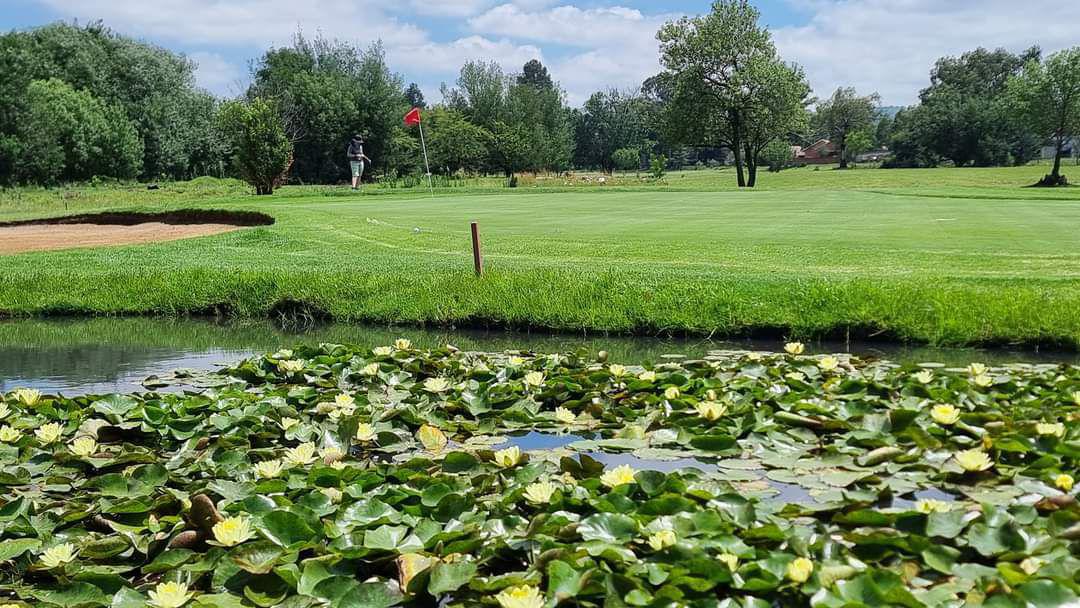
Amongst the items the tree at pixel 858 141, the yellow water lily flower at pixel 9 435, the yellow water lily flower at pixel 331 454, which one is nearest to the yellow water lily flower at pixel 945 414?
the yellow water lily flower at pixel 331 454

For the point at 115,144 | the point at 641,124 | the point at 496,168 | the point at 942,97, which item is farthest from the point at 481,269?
the point at 641,124

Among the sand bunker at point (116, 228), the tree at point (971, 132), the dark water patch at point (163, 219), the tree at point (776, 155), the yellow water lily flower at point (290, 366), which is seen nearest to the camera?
the yellow water lily flower at point (290, 366)

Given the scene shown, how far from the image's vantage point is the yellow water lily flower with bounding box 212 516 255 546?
2.66m

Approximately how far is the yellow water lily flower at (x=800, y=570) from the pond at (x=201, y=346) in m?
4.48

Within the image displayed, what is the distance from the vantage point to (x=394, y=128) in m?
55.6

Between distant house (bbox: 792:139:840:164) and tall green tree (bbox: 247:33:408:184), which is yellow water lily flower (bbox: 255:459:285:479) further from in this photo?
distant house (bbox: 792:139:840:164)

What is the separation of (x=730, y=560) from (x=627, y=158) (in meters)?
77.5

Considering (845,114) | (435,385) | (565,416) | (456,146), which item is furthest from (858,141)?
(565,416)

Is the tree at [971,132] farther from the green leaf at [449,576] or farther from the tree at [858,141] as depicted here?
the green leaf at [449,576]

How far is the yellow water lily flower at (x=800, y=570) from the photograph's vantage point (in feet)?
7.45

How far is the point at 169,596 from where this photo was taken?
2336mm

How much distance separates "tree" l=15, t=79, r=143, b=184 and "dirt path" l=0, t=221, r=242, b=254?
27456 mm

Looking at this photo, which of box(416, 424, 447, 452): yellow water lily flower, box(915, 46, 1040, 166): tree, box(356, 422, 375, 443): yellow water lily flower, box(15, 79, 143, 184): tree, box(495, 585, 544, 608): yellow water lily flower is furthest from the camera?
box(915, 46, 1040, 166): tree

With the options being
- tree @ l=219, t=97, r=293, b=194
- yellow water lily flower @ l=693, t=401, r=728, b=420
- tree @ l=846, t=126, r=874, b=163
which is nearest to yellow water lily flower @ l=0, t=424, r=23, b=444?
yellow water lily flower @ l=693, t=401, r=728, b=420
